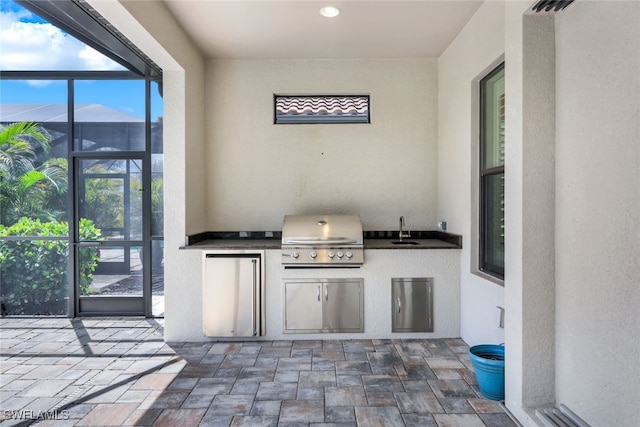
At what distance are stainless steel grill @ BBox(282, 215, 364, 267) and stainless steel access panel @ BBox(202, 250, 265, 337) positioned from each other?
35 cm

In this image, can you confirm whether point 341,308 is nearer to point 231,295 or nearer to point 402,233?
point 231,295

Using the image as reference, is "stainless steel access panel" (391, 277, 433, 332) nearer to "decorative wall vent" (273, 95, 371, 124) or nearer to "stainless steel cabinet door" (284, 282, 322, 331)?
"stainless steel cabinet door" (284, 282, 322, 331)

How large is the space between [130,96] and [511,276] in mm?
4327

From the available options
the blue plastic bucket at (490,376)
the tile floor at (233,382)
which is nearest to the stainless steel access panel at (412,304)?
the tile floor at (233,382)

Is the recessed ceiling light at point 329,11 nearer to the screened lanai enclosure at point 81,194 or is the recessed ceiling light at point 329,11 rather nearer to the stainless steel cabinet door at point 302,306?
the screened lanai enclosure at point 81,194

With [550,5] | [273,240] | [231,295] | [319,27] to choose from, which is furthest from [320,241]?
[550,5]

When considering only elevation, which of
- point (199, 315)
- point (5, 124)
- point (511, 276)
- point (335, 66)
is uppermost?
point (335, 66)

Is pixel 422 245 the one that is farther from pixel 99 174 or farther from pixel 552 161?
pixel 99 174

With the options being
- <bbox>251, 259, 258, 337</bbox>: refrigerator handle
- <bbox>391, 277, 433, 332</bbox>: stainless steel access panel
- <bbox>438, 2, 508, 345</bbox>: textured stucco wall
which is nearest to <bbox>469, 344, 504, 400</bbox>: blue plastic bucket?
<bbox>438, 2, 508, 345</bbox>: textured stucco wall

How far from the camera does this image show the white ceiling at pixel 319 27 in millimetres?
A: 3121

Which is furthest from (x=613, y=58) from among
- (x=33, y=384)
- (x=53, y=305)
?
(x=53, y=305)

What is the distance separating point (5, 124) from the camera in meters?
4.31

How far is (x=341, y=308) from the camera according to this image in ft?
11.9

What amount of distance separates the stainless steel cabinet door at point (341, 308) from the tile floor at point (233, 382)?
15 cm
